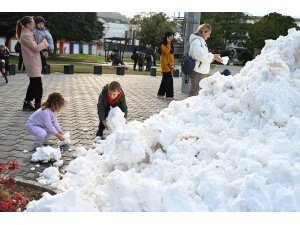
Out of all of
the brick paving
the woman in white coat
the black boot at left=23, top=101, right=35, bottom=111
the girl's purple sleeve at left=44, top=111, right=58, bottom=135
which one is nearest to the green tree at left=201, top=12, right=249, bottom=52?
the brick paving

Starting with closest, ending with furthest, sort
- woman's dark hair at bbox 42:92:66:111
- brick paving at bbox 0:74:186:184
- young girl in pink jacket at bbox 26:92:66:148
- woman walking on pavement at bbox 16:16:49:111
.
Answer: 1. brick paving at bbox 0:74:186:184
2. young girl in pink jacket at bbox 26:92:66:148
3. woman's dark hair at bbox 42:92:66:111
4. woman walking on pavement at bbox 16:16:49:111

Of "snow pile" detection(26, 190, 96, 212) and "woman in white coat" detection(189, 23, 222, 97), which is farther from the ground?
"woman in white coat" detection(189, 23, 222, 97)

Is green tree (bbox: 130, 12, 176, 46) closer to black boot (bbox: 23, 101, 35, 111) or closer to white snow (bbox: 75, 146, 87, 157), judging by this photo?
black boot (bbox: 23, 101, 35, 111)

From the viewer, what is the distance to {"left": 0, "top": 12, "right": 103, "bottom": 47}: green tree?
111 ft

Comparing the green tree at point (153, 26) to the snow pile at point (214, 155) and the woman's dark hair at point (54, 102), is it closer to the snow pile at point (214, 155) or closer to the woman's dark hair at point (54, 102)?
the woman's dark hair at point (54, 102)

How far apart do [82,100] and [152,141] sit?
6.29m

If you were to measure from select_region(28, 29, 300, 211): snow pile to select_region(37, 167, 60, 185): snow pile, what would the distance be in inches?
4.3

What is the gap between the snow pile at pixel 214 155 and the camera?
299cm

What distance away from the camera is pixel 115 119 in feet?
18.2

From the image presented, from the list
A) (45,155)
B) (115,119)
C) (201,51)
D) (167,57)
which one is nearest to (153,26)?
(167,57)

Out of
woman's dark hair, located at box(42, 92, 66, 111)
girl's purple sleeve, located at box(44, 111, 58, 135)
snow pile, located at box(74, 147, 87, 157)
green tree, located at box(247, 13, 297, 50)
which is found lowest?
snow pile, located at box(74, 147, 87, 157)

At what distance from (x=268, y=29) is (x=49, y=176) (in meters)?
47.0

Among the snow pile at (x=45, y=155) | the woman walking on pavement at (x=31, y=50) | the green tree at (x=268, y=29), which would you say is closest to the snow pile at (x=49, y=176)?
the snow pile at (x=45, y=155)

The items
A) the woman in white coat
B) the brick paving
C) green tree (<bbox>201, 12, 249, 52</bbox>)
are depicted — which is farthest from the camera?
green tree (<bbox>201, 12, 249, 52</bbox>)
